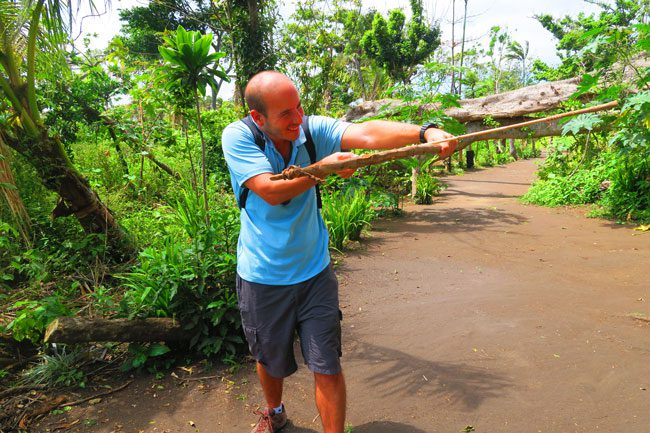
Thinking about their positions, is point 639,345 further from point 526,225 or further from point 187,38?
point 526,225

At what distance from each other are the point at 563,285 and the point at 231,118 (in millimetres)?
6495

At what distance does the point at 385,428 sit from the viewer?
7.75ft

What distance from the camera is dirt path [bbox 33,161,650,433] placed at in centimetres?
244

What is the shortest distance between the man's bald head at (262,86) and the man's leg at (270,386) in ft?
4.04

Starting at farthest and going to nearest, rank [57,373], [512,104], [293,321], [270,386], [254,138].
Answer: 1. [512,104]
2. [57,373]
3. [270,386]
4. [293,321]
5. [254,138]

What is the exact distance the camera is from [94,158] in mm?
6918

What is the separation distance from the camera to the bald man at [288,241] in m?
1.80

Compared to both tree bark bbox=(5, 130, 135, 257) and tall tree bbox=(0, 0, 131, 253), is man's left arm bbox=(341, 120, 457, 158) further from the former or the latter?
tree bark bbox=(5, 130, 135, 257)

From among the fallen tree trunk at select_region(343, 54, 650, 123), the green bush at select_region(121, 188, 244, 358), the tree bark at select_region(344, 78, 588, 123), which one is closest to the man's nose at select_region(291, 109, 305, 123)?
the green bush at select_region(121, 188, 244, 358)

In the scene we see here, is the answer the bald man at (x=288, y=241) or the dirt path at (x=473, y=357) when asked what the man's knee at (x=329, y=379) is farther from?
the dirt path at (x=473, y=357)

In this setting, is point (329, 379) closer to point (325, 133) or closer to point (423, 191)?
point (325, 133)

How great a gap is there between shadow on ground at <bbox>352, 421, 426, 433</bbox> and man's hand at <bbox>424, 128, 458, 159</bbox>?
1.48 meters

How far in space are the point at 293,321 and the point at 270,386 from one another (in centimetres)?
49

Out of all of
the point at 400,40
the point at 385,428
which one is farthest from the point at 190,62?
the point at 400,40
